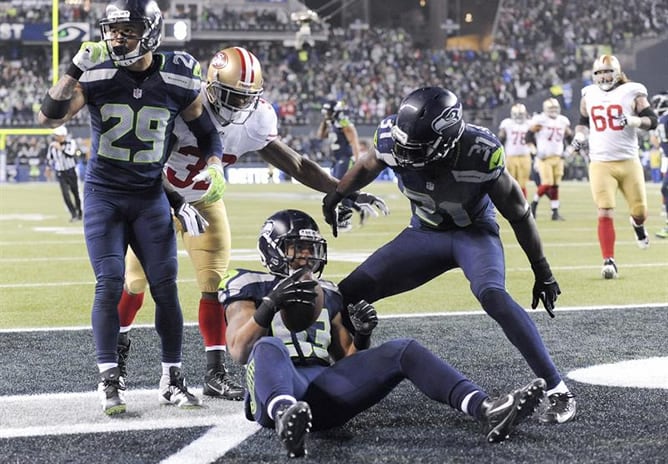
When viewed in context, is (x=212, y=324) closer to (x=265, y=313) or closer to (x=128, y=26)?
(x=265, y=313)

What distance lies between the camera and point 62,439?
321 cm

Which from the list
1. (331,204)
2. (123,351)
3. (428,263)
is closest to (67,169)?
(123,351)

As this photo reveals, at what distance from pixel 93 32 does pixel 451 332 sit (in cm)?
2981

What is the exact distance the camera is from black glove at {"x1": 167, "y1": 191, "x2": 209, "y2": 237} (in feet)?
12.6

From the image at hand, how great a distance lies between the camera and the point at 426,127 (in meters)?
3.43

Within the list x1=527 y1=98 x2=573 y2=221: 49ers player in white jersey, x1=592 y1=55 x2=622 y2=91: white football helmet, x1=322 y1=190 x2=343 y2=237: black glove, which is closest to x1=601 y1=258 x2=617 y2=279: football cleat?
x1=592 y1=55 x2=622 y2=91: white football helmet

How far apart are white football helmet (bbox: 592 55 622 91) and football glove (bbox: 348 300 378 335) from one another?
5.17 m

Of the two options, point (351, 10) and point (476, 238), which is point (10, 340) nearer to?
point (476, 238)

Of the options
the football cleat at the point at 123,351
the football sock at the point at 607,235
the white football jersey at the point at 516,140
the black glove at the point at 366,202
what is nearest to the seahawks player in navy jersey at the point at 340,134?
the white football jersey at the point at 516,140

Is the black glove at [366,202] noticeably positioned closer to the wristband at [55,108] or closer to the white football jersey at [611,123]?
the wristband at [55,108]

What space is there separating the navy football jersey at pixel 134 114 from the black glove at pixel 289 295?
0.99 metres

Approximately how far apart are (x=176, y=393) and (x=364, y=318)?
0.88 meters

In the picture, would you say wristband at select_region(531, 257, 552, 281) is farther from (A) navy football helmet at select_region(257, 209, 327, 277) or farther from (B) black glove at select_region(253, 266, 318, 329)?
(B) black glove at select_region(253, 266, 318, 329)

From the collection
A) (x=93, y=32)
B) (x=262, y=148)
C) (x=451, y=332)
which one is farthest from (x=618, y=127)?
(x=93, y=32)
